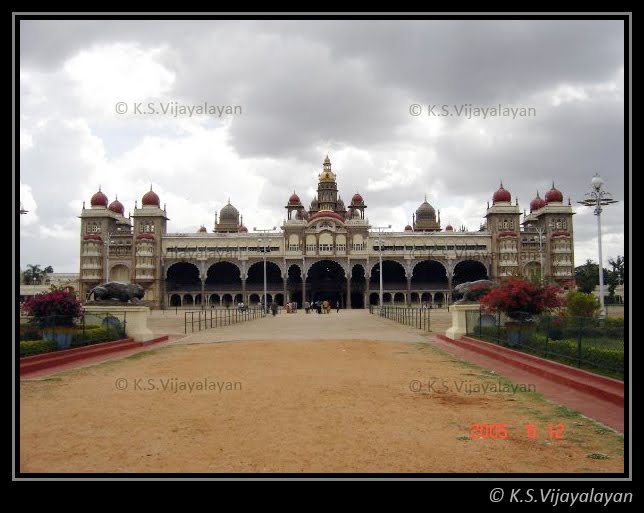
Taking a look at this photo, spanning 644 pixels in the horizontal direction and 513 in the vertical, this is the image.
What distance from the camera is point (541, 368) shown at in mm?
12211

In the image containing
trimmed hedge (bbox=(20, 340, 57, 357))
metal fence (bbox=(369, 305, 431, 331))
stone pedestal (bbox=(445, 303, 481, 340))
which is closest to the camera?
trimmed hedge (bbox=(20, 340, 57, 357))

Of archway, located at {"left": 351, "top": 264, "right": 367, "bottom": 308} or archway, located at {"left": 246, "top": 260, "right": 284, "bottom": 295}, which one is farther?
archway, located at {"left": 246, "top": 260, "right": 284, "bottom": 295}

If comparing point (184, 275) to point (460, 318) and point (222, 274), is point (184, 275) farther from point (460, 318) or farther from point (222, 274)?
point (460, 318)

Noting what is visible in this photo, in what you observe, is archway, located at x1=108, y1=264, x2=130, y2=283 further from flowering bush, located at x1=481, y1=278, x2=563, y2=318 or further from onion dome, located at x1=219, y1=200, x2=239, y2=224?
flowering bush, located at x1=481, y1=278, x2=563, y2=318

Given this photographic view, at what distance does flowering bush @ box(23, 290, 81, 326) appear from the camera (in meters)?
15.3

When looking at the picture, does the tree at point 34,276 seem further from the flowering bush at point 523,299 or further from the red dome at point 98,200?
the flowering bush at point 523,299

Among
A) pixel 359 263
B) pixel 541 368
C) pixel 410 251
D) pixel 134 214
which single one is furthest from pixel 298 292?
pixel 541 368

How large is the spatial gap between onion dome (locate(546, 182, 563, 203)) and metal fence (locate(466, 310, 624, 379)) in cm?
6064

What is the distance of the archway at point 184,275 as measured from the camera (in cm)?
7475

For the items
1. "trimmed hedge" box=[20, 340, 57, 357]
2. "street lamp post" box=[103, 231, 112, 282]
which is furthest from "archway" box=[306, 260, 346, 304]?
"trimmed hedge" box=[20, 340, 57, 357]

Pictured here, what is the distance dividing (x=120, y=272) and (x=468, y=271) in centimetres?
4454
